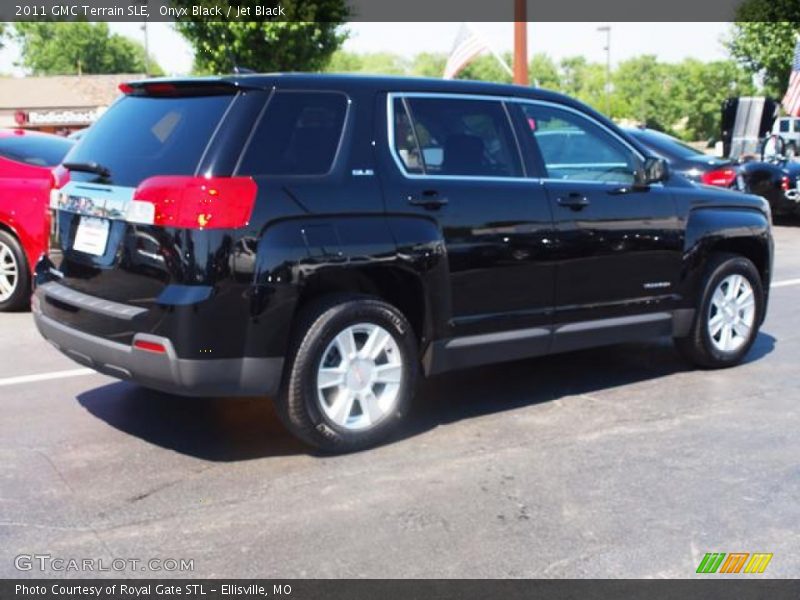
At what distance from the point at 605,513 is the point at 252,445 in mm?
1822

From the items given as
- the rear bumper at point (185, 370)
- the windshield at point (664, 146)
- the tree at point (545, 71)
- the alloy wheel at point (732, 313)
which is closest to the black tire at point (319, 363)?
the rear bumper at point (185, 370)

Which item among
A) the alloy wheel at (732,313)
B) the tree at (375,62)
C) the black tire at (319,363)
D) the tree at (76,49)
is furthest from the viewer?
the tree at (375,62)

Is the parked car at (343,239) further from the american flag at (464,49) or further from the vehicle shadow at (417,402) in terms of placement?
the american flag at (464,49)

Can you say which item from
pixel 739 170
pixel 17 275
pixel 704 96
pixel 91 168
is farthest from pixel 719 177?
pixel 704 96

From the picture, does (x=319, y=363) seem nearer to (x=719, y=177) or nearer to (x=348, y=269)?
(x=348, y=269)

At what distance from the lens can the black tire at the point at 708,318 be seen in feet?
20.7

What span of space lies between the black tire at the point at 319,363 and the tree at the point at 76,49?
332 feet

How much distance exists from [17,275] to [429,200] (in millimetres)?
4880

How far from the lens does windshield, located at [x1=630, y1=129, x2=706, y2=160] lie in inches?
512

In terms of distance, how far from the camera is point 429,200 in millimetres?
4922

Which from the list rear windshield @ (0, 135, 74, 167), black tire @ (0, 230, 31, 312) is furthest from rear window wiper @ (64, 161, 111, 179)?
rear windshield @ (0, 135, 74, 167)

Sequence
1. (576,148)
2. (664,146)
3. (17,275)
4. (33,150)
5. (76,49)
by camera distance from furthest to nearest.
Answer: (76,49) → (664,146) → (33,150) → (17,275) → (576,148)

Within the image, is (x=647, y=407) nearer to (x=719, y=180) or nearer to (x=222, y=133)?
(x=222, y=133)
